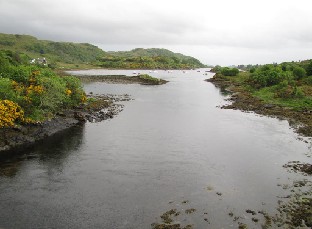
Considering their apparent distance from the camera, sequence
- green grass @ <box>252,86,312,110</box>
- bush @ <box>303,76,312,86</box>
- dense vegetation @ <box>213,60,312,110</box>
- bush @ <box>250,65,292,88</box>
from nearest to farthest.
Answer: green grass @ <box>252,86,312,110</box>
dense vegetation @ <box>213,60,312,110</box>
bush @ <box>303,76,312,86</box>
bush @ <box>250,65,292,88</box>

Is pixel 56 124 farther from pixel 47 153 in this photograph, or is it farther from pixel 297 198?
pixel 297 198

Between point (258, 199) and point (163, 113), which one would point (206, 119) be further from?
point (258, 199)

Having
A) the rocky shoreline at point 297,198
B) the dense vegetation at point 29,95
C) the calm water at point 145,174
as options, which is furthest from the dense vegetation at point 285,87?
the dense vegetation at point 29,95

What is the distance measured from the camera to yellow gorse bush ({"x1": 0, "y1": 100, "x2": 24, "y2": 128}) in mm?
54375

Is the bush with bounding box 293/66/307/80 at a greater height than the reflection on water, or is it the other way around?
the bush with bounding box 293/66/307/80

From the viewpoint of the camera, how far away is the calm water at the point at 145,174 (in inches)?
1390

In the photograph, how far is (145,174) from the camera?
4656 centimetres

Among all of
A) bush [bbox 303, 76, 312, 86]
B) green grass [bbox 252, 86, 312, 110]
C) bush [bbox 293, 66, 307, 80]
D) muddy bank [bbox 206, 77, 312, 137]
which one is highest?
bush [bbox 293, 66, 307, 80]

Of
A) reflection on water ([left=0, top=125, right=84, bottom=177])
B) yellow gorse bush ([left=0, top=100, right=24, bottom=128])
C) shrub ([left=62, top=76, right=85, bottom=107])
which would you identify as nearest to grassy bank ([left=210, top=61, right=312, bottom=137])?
shrub ([left=62, top=76, right=85, bottom=107])

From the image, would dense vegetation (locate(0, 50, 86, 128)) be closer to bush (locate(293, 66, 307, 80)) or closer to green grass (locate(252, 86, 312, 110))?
green grass (locate(252, 86, 312, 110))

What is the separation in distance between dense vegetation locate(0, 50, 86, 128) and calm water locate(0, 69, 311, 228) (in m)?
6.64

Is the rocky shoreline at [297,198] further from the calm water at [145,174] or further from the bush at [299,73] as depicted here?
the bush at [299,73]

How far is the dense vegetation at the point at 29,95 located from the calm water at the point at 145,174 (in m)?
6.64

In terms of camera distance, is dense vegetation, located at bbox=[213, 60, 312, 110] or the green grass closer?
the green grass
